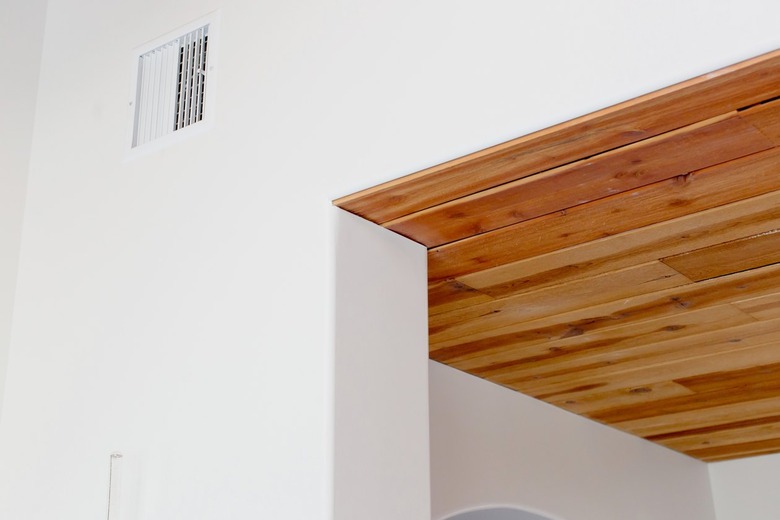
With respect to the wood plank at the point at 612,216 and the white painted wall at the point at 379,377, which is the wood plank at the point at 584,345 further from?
the white painted wall at the point at 379,377

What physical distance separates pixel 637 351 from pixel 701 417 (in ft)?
2.90

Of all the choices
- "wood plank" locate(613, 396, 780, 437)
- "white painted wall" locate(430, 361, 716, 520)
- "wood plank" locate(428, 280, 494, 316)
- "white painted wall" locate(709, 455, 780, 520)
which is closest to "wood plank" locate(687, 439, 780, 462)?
"white painted wall" locate(709, 455, 780, 520)

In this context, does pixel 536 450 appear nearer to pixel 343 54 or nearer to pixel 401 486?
pixel 401 486

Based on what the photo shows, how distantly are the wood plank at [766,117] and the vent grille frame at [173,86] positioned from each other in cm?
106

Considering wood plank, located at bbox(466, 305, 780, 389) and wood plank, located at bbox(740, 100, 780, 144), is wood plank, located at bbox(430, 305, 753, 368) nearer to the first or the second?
wood plank, located at bbox(466, 305, 780, 389)

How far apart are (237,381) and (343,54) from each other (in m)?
0.62

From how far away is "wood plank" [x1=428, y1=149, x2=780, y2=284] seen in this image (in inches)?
65.4

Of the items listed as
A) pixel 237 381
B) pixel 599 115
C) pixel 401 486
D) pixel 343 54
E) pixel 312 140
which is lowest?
pixel 401 486

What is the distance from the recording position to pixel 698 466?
4102mm

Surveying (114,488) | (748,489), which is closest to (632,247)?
(114,488)

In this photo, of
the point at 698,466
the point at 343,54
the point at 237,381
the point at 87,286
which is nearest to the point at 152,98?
the point at 87,286

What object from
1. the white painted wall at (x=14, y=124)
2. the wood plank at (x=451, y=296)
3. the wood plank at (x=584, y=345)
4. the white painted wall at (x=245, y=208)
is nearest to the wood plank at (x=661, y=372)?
the wood plank at (x=584, y=345)

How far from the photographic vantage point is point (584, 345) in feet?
8.48

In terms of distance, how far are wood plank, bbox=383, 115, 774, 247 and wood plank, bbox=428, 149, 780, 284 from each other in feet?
0.11
